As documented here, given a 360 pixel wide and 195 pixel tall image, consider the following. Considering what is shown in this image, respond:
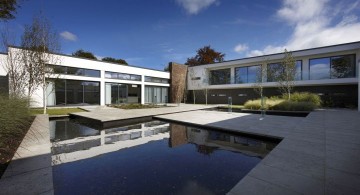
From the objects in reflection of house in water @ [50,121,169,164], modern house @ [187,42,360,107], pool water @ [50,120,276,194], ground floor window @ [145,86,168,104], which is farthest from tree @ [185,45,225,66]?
pool water @ [50,120,276,194]

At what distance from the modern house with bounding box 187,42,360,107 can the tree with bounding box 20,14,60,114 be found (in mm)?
18580

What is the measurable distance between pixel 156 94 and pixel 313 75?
721 inches

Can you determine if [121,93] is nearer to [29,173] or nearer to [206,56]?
[29,173]

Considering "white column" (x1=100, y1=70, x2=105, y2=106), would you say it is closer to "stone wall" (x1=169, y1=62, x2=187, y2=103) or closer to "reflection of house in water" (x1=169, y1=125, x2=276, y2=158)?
"stone wall" (x1=169, y1=62, x2=187, y2=103)

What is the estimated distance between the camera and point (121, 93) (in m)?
20.9

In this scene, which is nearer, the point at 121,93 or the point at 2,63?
the point at 2,63

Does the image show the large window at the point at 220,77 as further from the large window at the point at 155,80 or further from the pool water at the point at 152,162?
the pool water at the point at 152,162

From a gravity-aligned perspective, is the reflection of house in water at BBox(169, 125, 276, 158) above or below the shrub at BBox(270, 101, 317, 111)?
below

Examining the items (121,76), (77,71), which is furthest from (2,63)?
(121,76)

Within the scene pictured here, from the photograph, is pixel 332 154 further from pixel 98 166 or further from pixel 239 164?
pixel 98 166

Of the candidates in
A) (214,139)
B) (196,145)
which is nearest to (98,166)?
(196,145)

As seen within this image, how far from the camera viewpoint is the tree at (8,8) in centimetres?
446

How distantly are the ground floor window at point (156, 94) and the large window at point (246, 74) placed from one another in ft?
34.3

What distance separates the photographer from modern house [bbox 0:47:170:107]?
604 inches
